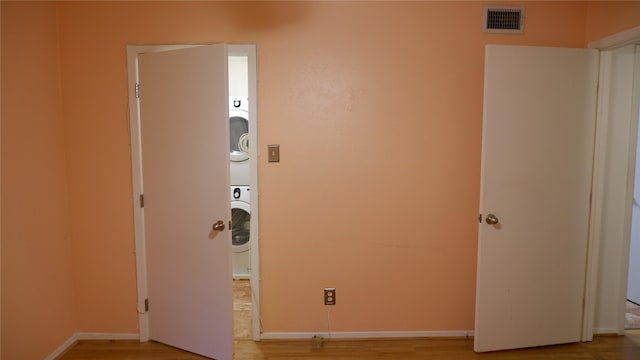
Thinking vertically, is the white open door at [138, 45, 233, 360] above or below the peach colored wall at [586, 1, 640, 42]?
below

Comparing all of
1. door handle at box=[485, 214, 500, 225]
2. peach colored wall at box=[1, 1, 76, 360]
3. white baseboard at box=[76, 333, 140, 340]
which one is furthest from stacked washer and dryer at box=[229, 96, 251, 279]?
door handle at box=[485, 214, 500, 225]

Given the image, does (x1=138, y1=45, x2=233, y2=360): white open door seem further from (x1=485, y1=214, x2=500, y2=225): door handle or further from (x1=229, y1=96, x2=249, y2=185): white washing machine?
(x1=485, y1=214, x2=500, y2=225): door handle

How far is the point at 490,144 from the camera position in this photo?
2.21 m

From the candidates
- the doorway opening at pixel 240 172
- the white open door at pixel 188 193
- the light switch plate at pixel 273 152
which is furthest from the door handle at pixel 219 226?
the doorway opening at pixel 240 172

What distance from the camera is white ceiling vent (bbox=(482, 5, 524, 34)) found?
2332mm

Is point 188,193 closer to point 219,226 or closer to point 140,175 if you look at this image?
point 219,226

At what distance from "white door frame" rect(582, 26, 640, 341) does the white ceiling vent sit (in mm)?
498

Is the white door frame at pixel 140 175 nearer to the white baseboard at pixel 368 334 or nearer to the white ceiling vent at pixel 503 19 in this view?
the white baseboard at pixel 368 334

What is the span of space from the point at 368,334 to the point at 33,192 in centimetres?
230

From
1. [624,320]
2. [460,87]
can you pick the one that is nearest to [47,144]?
[460,87]

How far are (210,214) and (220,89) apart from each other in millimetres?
741

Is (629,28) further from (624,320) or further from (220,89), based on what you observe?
(220,89)

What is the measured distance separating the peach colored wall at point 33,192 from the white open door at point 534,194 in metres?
2.69

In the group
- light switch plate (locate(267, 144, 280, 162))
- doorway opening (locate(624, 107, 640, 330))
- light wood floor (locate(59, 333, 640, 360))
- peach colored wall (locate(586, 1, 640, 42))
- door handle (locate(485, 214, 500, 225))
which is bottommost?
light wood floor (locate(59, 333, 640, 360))
